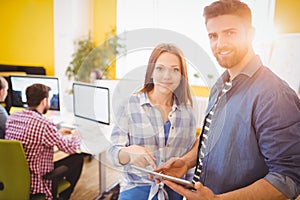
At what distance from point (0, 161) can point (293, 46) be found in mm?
1511

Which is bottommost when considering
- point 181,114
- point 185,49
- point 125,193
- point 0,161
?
point 0,161

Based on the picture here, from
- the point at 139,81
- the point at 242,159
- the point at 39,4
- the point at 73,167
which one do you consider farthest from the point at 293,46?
the point at 39,4

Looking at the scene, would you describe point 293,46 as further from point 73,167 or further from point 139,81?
point 73,167

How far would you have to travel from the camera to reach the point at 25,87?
186 cm

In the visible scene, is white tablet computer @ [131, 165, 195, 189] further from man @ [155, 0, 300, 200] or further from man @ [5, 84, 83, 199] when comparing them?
man @ [5, 84, 83, 199]

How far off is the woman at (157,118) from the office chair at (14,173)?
806 millimetres

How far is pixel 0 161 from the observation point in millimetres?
1252

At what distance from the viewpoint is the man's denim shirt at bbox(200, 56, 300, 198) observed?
1.94 feet

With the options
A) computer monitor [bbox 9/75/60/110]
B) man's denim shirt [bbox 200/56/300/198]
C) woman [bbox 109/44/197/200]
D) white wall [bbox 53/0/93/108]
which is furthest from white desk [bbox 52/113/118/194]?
white wall [bbox 53/0/93/108]

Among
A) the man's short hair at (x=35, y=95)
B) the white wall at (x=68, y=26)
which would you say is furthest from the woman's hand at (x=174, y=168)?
the white wall at (x=68, y=26)

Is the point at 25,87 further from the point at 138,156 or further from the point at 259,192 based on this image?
the point at 259,192

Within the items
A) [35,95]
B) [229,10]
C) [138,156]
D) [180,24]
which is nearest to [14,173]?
[35,95]

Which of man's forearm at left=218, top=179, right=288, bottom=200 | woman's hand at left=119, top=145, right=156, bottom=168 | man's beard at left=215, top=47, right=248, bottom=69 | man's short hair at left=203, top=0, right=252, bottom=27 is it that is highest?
man's short hair at left=203, top=0, right=252, bottom=27

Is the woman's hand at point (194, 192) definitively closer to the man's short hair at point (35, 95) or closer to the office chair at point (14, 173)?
the office chair at point (14, 173)
